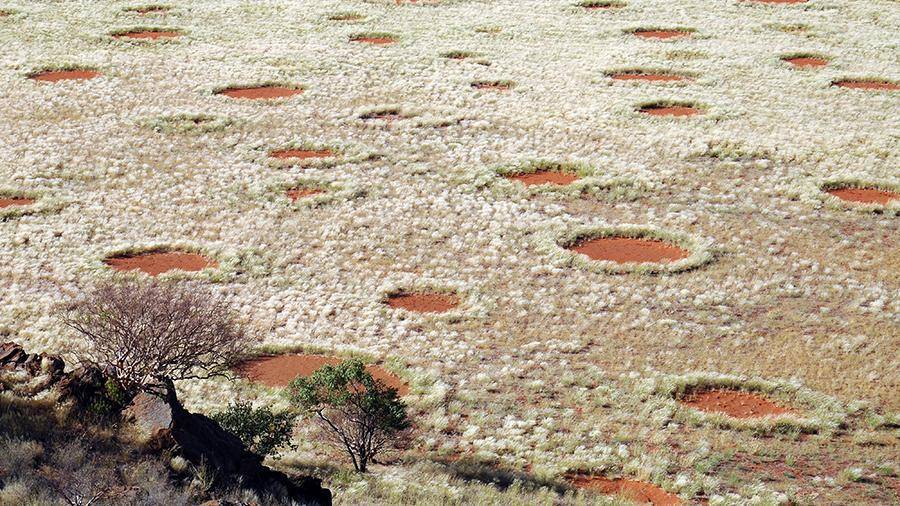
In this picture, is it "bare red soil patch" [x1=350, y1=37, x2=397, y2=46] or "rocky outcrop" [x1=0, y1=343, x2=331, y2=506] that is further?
"bare red soil patch" [x1=350, y1=37, x2=397, y2=46]

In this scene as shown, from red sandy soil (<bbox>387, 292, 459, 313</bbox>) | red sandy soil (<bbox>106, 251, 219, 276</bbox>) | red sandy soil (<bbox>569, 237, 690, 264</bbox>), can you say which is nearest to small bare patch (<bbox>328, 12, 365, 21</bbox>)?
red sandy soil (<bbox>106, 251, 219, 276</bbox>)

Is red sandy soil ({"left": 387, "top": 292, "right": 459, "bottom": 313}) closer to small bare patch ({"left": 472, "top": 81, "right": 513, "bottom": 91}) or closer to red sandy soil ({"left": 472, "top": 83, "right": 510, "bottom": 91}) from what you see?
red sandy soil ({"left": 472, "top": 83, "right": 510, "bottom": 91})

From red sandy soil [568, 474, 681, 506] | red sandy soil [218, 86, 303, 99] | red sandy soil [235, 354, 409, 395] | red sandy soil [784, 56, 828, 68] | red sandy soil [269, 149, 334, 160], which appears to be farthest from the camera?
red sandy soil [784, 56, 828, 68]

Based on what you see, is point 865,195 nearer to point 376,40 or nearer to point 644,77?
point 644,77

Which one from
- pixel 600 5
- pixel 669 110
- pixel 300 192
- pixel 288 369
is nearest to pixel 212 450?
pixel 288 369

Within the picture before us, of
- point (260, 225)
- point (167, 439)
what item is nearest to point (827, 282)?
point (260, 225)

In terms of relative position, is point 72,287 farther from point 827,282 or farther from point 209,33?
point 209,33
